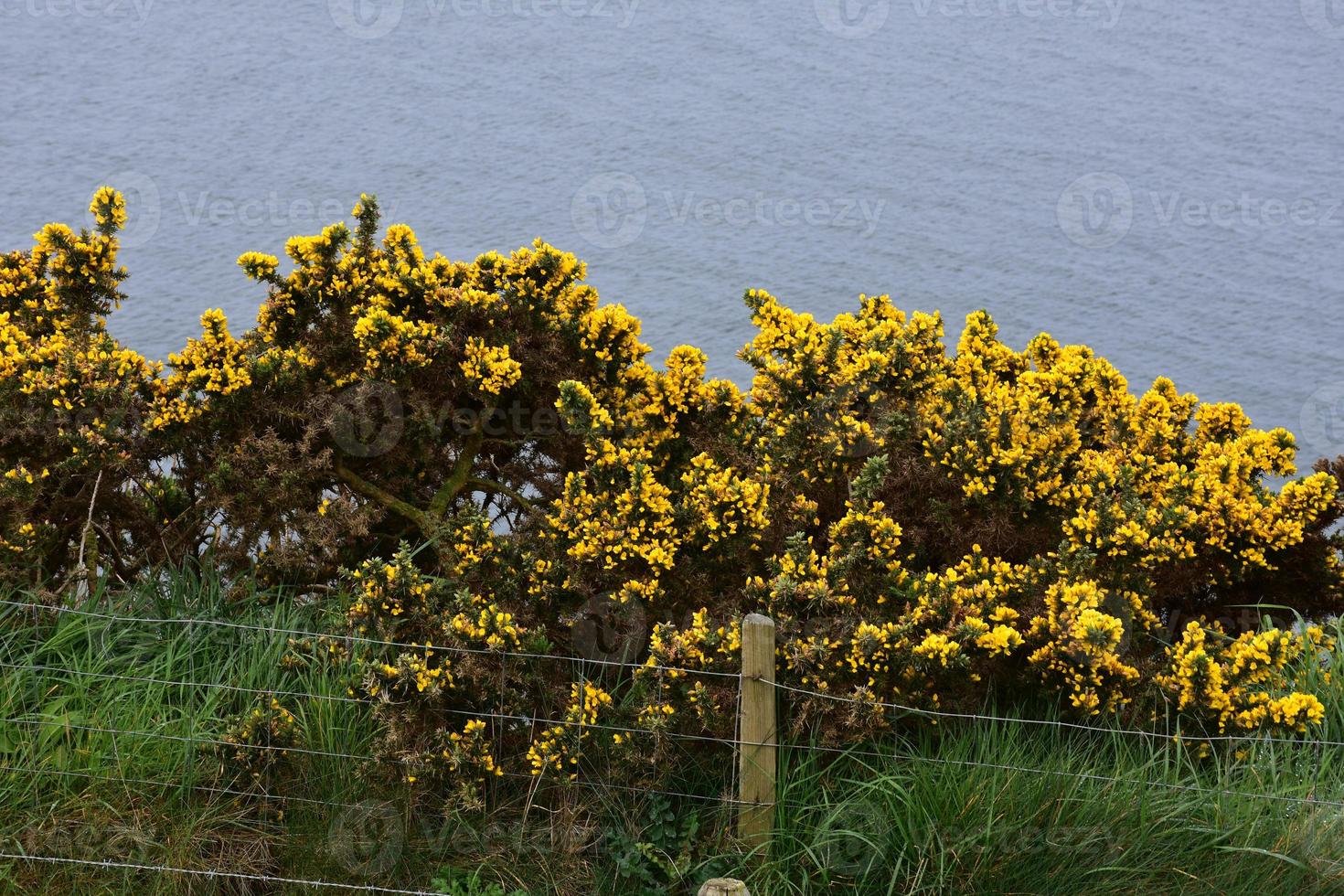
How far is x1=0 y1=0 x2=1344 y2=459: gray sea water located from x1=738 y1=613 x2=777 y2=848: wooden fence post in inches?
179

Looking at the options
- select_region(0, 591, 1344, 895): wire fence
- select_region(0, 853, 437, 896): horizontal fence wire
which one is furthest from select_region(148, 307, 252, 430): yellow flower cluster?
select_region(0, 853, 437, 896): horizontal fence wire

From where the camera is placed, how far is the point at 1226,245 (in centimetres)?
930

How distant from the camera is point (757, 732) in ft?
11.7

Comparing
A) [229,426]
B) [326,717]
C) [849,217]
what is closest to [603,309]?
[229,426]

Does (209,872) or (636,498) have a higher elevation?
(636,498)

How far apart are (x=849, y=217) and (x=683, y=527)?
5.63 metres

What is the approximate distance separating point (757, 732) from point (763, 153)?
7028mm

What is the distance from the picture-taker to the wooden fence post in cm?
354

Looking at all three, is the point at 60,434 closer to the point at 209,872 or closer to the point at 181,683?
the point at 181,683

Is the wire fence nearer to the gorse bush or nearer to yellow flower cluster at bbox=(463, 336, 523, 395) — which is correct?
the gorse bush

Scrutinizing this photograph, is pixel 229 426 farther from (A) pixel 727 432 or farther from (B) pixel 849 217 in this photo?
(B) pixel 849 217

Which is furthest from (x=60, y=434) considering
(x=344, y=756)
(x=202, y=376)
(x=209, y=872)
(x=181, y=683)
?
(x=209, y=872)

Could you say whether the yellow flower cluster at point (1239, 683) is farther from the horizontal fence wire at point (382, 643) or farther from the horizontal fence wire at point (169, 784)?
the horizontal fence wire at point (169, 784)

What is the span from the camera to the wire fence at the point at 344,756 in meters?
3.65
